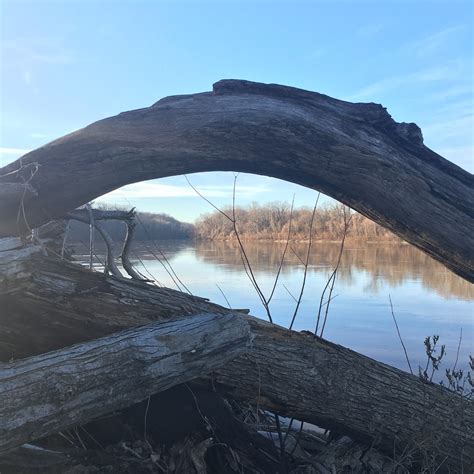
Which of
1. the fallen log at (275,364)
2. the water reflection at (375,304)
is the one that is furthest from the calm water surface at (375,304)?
the fallen log at (275,364)

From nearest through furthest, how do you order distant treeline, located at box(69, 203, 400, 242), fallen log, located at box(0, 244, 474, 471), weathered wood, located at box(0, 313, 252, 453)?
weathered wood, located at box(0, 313, 252, 453), fallen log, located at box(0, 244, 474, 471), distant treeline, located at box(69, 203, 400, 242)

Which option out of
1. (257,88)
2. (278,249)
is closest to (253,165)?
(257,88)

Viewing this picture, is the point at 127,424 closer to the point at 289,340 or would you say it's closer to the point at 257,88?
the point at 289,340

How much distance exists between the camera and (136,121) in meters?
3.36

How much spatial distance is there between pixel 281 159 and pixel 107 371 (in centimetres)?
163

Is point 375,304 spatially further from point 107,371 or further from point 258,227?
point 107,371

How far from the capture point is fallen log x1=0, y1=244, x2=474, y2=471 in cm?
285

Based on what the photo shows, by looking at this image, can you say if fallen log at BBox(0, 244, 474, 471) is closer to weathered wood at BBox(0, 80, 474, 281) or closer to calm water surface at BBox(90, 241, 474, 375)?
weathered wood at BBox(0, 80, 474, 281)

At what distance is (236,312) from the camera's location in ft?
9.95

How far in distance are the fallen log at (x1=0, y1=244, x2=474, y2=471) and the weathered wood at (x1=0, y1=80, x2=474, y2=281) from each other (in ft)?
1.93

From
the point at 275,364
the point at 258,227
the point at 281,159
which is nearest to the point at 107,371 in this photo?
the point at 275,364

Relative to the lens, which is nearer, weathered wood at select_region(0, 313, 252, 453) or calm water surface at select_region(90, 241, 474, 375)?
weathered wood at select_region(0, 313, 252, 453)

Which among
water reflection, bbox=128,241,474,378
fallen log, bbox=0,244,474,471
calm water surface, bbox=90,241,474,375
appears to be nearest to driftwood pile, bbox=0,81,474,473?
fallen log, bbox=0,244,474,471

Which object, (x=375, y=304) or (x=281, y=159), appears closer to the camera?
(x=281, y=159)
